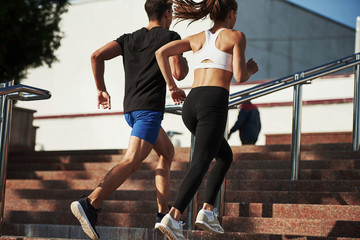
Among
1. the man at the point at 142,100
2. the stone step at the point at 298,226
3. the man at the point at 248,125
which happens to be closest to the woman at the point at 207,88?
the man at the point at 142,100

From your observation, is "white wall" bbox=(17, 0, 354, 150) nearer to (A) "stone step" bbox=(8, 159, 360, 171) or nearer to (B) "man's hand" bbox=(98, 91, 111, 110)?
(A) "stone step" bbox=(8, 159, 360, 171)

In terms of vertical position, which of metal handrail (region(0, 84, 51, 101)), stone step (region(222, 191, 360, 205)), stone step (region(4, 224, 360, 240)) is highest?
metal handrail (region(0, 84, 51, 101))

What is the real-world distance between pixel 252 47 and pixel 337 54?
397 cm

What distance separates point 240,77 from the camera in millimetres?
4711

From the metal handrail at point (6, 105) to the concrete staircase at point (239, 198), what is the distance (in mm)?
452

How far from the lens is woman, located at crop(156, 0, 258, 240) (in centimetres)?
463

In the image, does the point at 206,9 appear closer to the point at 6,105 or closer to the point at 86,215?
the point at 86,215

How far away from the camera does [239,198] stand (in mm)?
7102

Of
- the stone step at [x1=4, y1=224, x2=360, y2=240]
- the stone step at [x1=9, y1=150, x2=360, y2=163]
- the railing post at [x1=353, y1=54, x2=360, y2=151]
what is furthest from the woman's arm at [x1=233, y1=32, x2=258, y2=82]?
the stone step at [x1=9, y1=150, x2=360, y2=163]

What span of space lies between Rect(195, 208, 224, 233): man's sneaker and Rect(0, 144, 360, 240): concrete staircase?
1.94 feet

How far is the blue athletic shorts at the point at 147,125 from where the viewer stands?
198 inches

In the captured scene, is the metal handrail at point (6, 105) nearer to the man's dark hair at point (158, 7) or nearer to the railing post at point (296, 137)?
the man's dark hair at point (158, 7)

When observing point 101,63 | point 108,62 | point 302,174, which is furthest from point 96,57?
point 108,62

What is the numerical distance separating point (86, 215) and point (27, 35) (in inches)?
358
